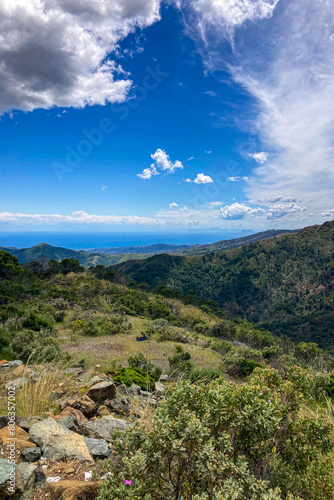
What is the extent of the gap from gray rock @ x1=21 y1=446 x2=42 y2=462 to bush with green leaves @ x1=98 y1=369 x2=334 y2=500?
1531mm

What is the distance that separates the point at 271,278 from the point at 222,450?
343 ft

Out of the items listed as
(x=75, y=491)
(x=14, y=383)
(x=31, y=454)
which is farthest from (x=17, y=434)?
(x=14, y=383)

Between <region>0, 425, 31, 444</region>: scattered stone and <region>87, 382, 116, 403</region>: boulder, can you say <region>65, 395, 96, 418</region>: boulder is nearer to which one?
<region>87, 382, 116, 403</region>: boulder

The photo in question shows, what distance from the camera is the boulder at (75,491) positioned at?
7.18 ft

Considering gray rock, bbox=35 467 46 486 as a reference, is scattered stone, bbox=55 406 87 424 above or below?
below

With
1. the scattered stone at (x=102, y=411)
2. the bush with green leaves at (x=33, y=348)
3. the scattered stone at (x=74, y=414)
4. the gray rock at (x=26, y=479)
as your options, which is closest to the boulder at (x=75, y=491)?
the gray rock at (x=26, y=479)

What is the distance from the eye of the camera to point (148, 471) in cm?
180

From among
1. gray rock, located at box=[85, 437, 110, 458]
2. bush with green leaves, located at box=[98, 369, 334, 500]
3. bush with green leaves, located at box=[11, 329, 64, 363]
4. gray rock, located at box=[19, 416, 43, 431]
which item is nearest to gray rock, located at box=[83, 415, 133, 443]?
gray rock, located at box=[85, 437, 110, 458]

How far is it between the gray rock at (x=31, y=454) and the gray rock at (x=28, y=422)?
723 mm

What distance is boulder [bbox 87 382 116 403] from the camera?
19.2 feet

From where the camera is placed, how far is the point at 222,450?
179cm

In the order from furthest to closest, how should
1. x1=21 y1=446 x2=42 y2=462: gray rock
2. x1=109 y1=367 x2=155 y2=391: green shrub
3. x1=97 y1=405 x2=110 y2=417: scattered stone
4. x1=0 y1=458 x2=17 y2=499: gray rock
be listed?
x1=109 y1=367 x2=155 y2=391: green shrub < x1=97 y1=405 x2=110 y2=417: scattered stone < x1=21 y1=446 x2=42 y2=462: gray rock < x1=0 y1=458 x2=17 y2=499: gray rock

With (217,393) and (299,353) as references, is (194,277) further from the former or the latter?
(217,393)

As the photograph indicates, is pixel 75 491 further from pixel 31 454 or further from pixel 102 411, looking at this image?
pixel 102 411
